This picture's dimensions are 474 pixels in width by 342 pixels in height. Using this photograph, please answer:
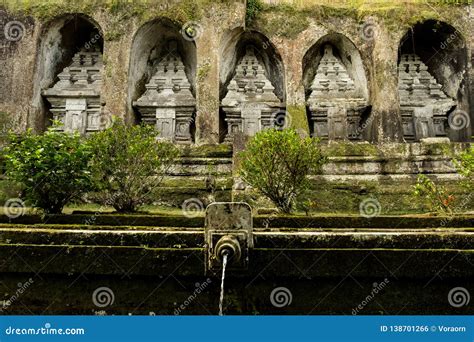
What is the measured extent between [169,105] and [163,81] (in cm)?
98

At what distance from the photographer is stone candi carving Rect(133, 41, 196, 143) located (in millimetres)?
15070

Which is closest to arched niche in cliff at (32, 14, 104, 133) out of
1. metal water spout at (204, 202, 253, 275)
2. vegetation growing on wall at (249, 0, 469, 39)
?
vegetation growing on wall at (249, 0, 469, 39)

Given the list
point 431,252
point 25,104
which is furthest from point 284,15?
point 431,252

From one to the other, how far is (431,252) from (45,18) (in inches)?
547

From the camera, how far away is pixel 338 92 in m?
15.5

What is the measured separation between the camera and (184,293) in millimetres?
4258

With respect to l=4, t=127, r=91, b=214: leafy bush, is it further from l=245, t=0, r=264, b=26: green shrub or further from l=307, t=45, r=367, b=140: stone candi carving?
l=307, t=45, r=367, b=140: stone candi carving

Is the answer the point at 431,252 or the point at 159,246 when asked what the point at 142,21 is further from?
the point at 431,252

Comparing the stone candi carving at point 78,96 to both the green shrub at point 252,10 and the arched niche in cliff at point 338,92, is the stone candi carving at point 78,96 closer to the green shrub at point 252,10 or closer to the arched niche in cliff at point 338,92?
the green shrub at point 252,10

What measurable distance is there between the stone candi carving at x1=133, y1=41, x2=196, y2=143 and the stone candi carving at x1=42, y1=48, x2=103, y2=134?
1.65 metres

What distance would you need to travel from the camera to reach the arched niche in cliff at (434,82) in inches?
586

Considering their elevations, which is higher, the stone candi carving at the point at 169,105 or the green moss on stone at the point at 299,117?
the stone candi carving at the point at 169,105

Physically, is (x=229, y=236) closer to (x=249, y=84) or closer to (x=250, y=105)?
(x=250, y=105)

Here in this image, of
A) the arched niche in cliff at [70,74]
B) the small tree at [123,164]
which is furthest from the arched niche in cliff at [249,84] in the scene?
the small tree at [123,164]
